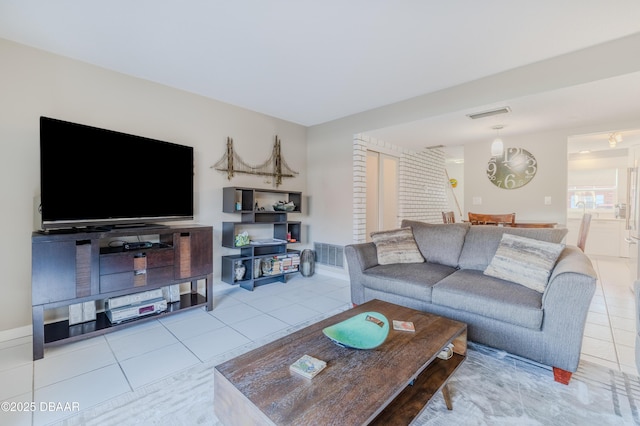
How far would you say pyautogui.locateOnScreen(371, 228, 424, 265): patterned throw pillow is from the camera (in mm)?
2830

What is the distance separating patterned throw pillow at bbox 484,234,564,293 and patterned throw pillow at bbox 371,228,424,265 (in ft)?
2.29

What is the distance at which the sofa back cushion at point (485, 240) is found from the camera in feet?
7.84

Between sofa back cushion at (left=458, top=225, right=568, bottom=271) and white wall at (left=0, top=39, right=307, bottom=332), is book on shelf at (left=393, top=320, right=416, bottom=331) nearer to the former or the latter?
sofa back cushion at (left=458, top=225, right=568, bottom=271)

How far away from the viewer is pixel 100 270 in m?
2.21

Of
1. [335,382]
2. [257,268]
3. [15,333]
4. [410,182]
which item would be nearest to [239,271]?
[257,268]

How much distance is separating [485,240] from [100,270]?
3.32 meters

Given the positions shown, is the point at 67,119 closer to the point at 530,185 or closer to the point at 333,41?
the point at 333,41

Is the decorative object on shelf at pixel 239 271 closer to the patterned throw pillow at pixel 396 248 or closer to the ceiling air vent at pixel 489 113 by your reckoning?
the patterned throw pillow at pixel 396 248

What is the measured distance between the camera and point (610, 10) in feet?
6.15

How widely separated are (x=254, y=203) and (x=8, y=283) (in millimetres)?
2345

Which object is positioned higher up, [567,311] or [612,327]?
[567,311]

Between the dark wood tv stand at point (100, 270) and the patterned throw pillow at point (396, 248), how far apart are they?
175 centimetres

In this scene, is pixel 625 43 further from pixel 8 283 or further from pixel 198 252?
pixel 8 283

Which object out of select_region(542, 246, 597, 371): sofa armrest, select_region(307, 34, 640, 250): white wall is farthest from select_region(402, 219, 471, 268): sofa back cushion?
select_region(307, 34, 640, 250): white wall
